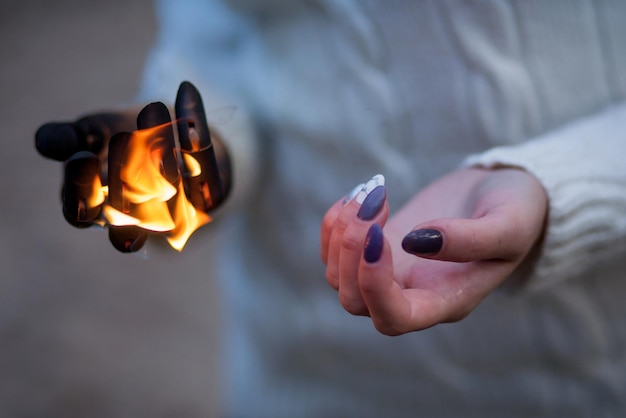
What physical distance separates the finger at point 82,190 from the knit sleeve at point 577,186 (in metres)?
0.27

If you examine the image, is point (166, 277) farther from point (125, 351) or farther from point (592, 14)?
point (592, 14)

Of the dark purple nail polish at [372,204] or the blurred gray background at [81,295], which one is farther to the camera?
the blurred gray background at [81,295]

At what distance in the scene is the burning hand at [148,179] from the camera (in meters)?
0.37

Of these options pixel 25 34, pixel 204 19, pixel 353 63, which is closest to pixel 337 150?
pixel 353 63

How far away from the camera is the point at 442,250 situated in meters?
0.34

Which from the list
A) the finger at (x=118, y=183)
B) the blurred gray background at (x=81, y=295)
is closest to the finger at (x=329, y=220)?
the finger at (x=118, y=183)

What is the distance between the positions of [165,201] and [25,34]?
1.84 metres

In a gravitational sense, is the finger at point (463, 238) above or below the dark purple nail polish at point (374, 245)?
below

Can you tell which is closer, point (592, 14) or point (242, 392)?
point (592, 14)

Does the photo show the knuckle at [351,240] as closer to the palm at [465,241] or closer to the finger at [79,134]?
the palm at [465,241]

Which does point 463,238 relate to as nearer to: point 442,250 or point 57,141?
point 442,250

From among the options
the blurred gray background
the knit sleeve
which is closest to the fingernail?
the knit sleeve

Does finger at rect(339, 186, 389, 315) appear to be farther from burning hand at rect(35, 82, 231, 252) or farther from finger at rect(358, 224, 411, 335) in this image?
burning hand at rect(35, 82, 231, 252)

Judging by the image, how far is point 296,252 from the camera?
59 cm
